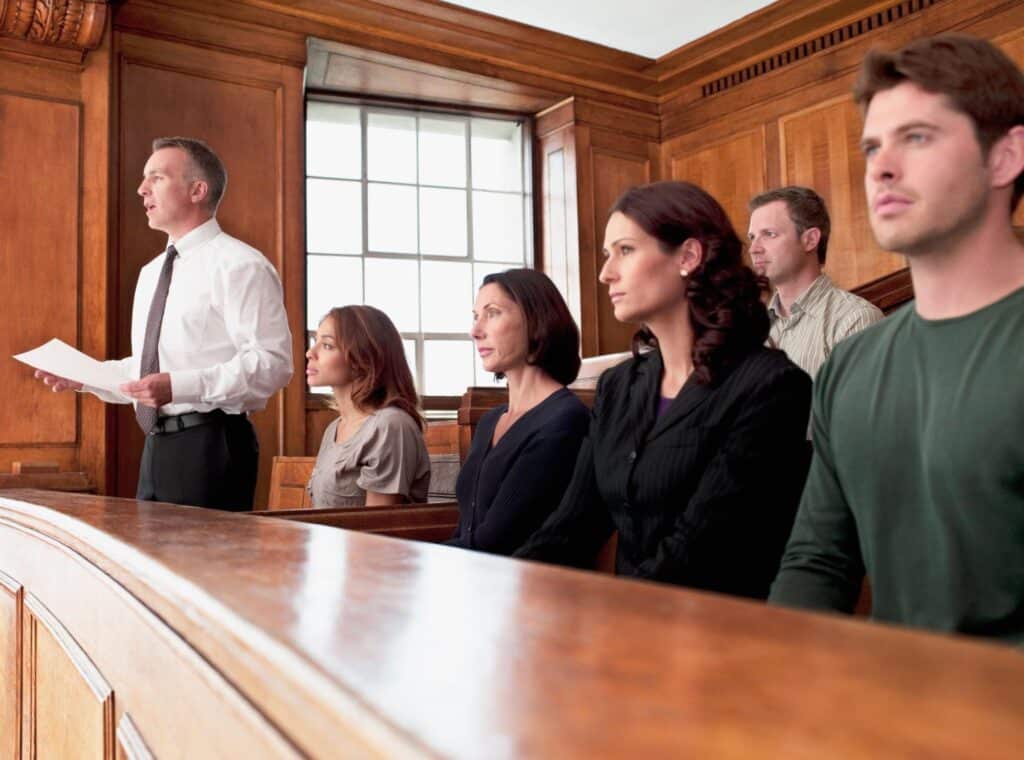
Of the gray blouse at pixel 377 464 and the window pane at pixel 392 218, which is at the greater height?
the window pane at pixel 392 218

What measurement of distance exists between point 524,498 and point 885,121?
1.32 meters

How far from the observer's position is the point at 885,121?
1.38m

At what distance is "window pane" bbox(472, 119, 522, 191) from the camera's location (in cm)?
740

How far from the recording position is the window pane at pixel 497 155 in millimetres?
7398

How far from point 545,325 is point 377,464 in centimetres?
74

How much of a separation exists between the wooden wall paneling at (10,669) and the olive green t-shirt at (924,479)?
3.67 feet

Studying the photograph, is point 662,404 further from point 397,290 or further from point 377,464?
point 397,290

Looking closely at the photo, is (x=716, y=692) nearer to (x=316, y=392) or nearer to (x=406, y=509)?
(x=406, y=509)

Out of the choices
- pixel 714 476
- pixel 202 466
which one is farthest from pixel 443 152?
pixel 714 476

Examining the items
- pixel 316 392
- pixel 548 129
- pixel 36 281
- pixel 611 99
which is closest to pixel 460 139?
pixel 548 129

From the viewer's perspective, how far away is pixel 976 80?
1.34 m

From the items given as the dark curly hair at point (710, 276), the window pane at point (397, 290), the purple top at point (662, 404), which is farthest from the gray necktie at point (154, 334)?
the window pane at point (397, 290)

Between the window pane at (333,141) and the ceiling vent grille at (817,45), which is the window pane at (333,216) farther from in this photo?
the ceiling vent grille at (817,45)

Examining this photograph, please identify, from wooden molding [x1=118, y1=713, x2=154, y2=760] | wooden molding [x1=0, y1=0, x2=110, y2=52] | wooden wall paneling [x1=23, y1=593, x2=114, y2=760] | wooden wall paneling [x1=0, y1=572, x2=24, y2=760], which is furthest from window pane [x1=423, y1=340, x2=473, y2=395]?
wooden molding [x1=118, y1=713, x2=154, y2=760]
